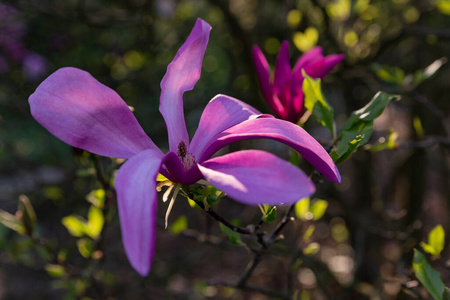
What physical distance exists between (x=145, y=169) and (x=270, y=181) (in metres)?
0.17

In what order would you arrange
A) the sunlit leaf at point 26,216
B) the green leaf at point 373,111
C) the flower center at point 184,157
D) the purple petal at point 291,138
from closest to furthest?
the purple petal at point 291,138 → the flower center at point 184,157 → the green leaf at point 373,111 → the sunlit leaf at point 26,216

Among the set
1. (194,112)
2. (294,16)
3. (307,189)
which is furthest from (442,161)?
(307,189)

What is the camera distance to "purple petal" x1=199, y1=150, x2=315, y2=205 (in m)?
0.51

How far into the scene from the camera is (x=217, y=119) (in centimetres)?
74

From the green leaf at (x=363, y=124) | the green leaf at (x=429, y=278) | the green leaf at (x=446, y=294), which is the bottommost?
the green leaf at (x=429, y=278)

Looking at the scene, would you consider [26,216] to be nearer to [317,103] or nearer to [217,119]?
[217,119]

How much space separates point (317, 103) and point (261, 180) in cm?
38

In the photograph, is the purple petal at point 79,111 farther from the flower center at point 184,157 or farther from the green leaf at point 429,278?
the green leaf at point 429,278

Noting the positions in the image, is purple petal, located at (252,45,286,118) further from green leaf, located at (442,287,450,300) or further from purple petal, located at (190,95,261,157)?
green leaf, located at (442,287,450,300)

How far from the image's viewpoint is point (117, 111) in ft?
2.13

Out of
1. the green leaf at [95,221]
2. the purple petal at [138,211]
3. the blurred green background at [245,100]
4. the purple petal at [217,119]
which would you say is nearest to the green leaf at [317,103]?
the purple petal at [217,119]

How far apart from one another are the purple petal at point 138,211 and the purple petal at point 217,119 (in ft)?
0.60

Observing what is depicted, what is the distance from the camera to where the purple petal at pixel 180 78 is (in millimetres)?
700

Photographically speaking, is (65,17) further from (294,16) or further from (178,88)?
(178,88)
